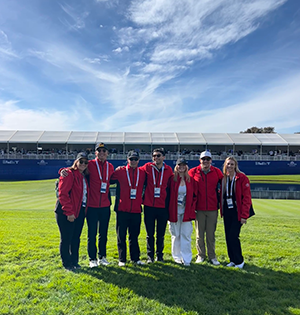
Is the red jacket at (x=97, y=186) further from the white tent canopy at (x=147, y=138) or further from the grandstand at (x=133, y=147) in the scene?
the white tent canopy at (x=147, y=138)

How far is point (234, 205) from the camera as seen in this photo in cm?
425

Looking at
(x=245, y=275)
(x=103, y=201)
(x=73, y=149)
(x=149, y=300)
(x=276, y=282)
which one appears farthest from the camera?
(x=73, y=149)

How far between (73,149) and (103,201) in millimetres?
38822

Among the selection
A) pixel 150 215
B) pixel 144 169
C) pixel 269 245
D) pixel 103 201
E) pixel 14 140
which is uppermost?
pixel 14 140

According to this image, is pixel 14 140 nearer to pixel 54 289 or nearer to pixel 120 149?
pixel 120 149

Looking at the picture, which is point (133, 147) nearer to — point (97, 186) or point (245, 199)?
point (97, 186)

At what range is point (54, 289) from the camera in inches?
129

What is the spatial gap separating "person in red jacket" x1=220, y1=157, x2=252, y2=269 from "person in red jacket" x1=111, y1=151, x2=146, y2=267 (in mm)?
1555

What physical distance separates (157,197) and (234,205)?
1.40 meters

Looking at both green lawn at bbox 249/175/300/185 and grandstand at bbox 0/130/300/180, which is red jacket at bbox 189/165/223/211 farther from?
grandstand at bbox 0/130/300/180

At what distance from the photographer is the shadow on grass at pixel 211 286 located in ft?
9.78

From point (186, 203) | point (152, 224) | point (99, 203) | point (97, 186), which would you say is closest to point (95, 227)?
point (99, 203)

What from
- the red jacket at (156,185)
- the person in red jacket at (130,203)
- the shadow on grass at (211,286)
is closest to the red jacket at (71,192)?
the person in red jacket at (130,203)

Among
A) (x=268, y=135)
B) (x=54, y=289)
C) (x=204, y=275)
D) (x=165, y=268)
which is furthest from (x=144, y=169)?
(x=268, y=135)
